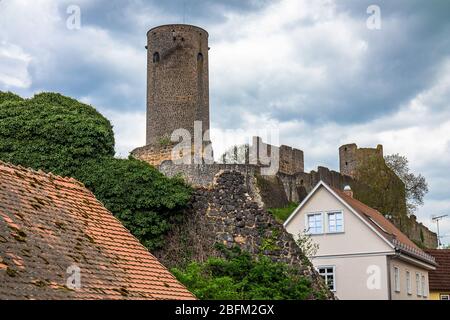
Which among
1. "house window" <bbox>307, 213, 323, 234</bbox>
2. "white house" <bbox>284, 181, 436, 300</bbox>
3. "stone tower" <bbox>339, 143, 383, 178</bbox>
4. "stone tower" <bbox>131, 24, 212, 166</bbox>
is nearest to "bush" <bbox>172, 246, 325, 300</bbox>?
"white house" <bbox>284, 181, 436, 300</bbox>

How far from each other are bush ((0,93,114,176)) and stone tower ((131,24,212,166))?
40.6 m

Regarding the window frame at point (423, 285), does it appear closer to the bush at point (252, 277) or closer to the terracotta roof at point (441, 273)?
the terracotta roof at point (441, 273)

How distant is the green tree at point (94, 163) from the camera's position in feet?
61.6

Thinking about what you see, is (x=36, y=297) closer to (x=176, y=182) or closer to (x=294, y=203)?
(x=176, y=182)

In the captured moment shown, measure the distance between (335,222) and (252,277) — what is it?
16.7 m

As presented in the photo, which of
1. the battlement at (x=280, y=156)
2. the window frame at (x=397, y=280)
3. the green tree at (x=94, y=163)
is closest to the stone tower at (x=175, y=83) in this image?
the battlement at (x=280, y=156)

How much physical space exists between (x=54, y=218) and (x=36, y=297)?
290 cm

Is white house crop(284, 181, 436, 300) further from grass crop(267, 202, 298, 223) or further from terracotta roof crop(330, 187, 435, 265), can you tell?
grass crop(267, 202, 298, 223)

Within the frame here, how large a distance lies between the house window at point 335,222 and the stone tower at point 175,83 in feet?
96.9

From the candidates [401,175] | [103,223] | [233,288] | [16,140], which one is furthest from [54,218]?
[401,175]

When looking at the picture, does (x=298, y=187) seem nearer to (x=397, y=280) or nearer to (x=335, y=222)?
(x=335, y=222)

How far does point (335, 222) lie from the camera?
1334 inches

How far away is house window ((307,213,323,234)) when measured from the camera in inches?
1350

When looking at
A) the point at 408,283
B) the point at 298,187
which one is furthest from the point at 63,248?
the point at 298,187
